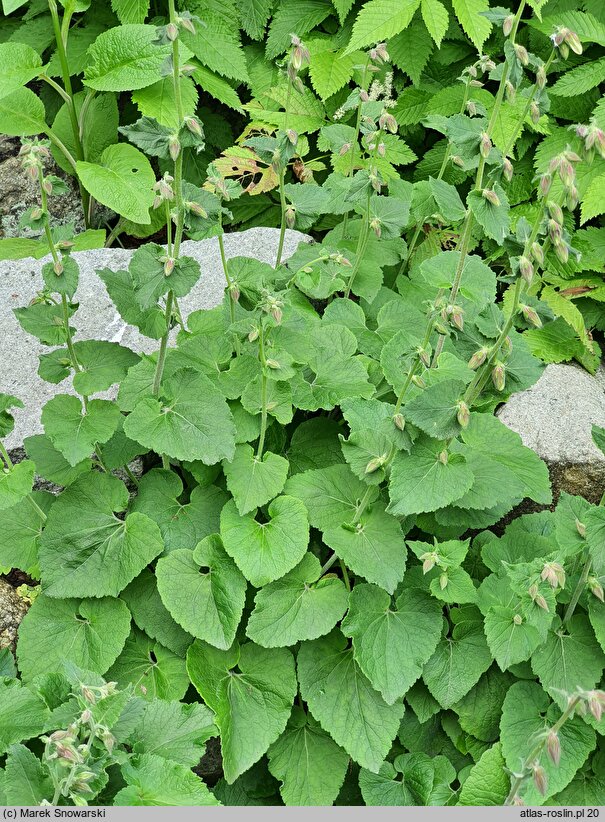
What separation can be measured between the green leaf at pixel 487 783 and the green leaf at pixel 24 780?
1308 millimetres

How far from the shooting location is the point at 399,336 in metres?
3.02

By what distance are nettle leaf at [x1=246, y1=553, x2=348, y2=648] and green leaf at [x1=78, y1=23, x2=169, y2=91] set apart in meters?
2.86

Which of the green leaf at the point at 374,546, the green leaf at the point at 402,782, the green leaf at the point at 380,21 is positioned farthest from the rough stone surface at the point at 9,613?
the green leaf at the point at 380,21

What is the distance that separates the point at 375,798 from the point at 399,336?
161cm

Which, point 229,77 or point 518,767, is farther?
point 229,77

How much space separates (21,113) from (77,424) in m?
2.50

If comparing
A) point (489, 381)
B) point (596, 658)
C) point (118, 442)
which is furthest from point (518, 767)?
point (118, 442)

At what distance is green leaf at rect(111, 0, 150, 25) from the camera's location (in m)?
4.73

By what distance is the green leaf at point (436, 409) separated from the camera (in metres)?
2.52

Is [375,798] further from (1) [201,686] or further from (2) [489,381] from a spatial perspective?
(2) [489,381]

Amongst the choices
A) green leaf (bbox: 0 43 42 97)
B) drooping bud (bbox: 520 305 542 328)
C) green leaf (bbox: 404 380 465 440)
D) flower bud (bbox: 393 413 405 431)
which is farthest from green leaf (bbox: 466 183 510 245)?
green leaf (bbox: 0 43 42 97)

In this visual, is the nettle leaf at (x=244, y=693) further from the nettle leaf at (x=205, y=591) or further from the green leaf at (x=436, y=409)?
the green leaf at (x=436, y=409)
